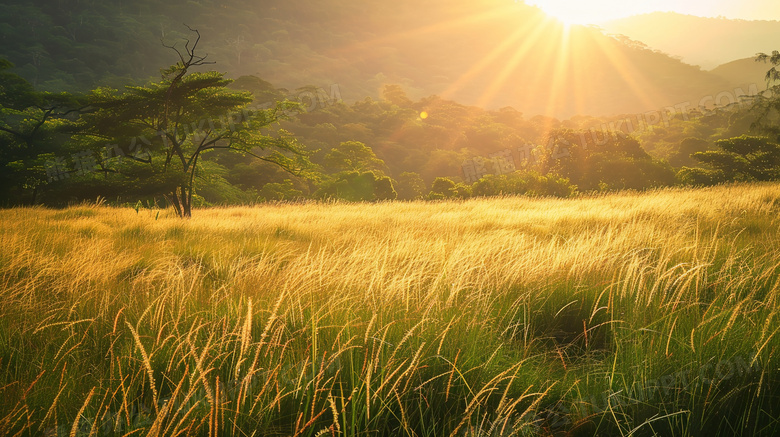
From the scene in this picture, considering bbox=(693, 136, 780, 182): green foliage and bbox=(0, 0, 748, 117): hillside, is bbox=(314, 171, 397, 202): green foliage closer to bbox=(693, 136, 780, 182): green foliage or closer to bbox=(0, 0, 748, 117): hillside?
bbox=(693, 136, 780, 182): green foliage

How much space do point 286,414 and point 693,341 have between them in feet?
6.90

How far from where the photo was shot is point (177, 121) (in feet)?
43.2

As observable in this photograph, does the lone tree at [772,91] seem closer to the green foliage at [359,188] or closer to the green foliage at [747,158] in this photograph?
the green foliage at [747,158]

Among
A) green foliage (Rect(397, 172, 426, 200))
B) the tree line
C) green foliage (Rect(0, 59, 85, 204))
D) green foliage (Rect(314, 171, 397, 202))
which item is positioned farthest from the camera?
green foliage (Rect(397, 172, 426, 200))

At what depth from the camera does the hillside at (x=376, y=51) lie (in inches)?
3066

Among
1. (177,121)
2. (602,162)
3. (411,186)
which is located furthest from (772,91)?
(177,121)

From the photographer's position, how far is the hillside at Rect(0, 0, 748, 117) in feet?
255

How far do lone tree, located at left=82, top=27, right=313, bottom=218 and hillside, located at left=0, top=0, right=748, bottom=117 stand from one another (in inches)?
2346

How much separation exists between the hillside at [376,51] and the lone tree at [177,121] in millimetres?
59595

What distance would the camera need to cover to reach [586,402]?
1.56 m

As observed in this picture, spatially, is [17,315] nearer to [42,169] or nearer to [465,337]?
[465,337]

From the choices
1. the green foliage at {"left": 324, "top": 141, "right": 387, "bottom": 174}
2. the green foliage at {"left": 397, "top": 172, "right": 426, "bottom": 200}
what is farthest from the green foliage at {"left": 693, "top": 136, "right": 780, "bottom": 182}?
the green foliage at {"left": 324, "top": 141, "right": 387, "bottom": 174}

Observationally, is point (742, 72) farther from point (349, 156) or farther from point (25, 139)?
point (25, 139)

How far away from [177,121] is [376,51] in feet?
503
